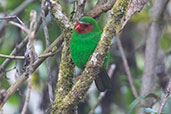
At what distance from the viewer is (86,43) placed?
3.54 m

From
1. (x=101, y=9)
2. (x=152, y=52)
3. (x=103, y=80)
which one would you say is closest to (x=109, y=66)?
(x=152, y=52)

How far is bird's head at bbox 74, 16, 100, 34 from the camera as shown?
3.37 meters

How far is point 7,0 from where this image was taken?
189 inches

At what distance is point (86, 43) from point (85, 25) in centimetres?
20

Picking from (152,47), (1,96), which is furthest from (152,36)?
(1,96)

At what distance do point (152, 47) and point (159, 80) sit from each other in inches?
24.0

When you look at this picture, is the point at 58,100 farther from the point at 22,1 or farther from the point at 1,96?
the point at 22,1

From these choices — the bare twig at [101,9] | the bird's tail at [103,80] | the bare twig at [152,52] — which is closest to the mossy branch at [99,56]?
the bare twig at [101,9]

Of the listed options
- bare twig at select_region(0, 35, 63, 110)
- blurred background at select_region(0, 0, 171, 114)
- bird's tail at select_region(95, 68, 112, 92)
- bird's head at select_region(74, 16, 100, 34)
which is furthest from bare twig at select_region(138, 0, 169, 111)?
bare twig at select_region(0, 35, 63, 110)

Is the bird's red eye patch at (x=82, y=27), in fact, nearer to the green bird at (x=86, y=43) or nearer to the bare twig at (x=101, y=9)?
the green bird at (x=86, y=43)

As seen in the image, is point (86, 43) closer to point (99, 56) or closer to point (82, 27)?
point (82, 27)

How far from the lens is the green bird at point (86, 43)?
11.0 feet

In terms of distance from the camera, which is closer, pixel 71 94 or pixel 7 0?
pixel 71 94

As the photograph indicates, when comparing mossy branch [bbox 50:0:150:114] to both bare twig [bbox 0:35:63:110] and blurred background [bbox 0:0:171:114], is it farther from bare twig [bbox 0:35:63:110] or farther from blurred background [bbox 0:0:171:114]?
blurred background [bbox 0:0:171:114]
